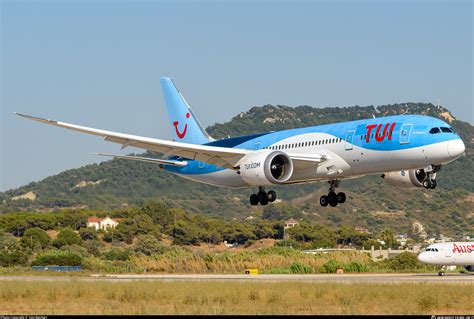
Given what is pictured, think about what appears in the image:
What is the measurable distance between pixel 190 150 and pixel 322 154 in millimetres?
8381

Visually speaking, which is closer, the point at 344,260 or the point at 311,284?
the point at 311,284

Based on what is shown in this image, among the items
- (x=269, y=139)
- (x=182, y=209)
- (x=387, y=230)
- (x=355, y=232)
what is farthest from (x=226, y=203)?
(x=269, y=139)

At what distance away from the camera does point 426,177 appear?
53438mm

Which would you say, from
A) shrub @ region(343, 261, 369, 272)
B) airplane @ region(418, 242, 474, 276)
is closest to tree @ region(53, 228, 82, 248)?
shrub @ region(343, 261, 369, 272)

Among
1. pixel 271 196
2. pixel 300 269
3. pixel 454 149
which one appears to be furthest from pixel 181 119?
pixel 454 149

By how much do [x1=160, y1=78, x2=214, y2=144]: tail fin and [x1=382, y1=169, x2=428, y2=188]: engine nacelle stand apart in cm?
1481

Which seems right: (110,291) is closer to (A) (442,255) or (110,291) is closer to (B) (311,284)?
(B) (311,284)

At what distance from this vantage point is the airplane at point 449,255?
91062mm

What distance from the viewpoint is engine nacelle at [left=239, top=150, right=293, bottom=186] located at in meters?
54.8

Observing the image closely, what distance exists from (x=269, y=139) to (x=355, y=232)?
5702 centimetres

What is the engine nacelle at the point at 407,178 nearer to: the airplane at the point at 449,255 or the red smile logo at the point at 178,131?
the red smile logo at the point at 178,131

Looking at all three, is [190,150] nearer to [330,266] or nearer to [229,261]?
[229,261]

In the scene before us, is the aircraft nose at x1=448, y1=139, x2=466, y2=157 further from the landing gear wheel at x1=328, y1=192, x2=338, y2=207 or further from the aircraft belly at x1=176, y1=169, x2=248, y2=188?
the aircraft belly at x1=176, y1=169, x2=248, y2=188

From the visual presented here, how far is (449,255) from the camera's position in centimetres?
9162
